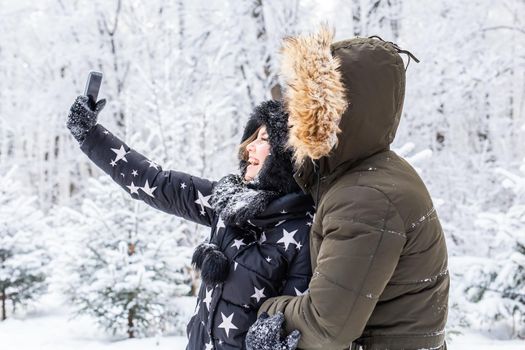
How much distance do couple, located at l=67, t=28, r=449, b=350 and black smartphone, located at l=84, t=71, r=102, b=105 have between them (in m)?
0.83

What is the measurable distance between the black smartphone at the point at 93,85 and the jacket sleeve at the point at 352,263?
49.4 inches

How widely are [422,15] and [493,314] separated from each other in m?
5.46

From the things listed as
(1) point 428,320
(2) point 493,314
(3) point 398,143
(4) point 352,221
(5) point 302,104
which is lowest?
(2) point 493,314

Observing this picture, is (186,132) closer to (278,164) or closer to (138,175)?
(138,175)

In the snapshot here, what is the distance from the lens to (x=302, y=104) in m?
1.49

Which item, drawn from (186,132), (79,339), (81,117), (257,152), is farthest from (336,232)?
(186,132)

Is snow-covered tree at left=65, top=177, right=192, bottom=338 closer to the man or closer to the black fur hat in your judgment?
the black fur hat

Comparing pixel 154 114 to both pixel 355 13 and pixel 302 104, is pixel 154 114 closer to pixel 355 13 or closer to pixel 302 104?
pixel 355 13

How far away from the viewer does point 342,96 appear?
1.44m

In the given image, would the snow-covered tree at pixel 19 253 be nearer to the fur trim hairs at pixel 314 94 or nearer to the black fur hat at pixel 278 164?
the black fur hat at pixel 278 164

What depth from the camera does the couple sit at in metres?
1.38

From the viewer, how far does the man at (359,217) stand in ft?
4.51

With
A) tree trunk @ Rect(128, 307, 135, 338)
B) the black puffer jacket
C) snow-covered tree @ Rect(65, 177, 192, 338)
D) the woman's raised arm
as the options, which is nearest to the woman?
the black puffer jacket

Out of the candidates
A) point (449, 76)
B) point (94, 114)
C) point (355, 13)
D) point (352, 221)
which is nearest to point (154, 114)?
point (355, 13)
